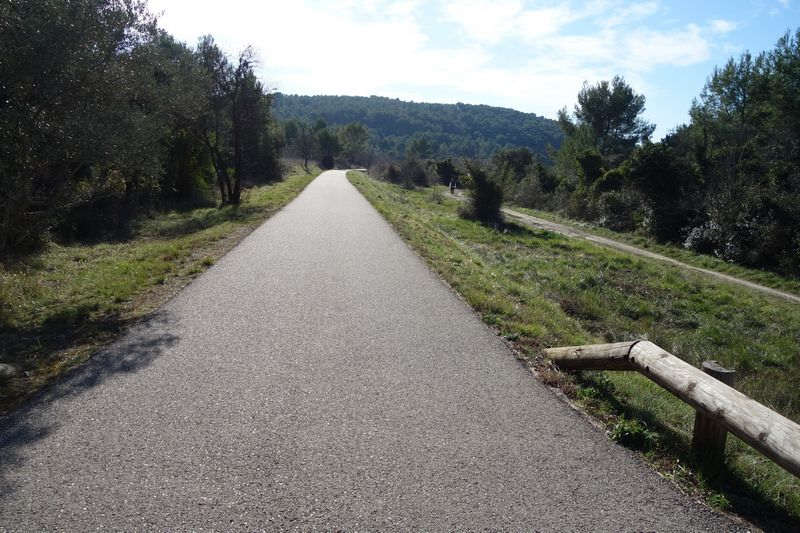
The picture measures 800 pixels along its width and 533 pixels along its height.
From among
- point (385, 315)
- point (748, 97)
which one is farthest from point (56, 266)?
point (748, 97)

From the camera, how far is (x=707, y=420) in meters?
3.66

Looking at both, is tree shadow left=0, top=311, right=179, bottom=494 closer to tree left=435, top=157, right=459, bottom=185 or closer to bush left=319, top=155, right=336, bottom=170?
tree left=435, top=157, right=459, bottom=185

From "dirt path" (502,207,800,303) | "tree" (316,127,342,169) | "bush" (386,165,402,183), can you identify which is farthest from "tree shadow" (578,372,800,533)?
"tree" (316,127,342,169)

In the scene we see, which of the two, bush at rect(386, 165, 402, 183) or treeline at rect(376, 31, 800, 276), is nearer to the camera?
treeline at rect(376, 31, 800, 276)

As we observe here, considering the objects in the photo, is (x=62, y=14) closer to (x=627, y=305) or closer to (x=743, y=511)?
(x=743, y=511)

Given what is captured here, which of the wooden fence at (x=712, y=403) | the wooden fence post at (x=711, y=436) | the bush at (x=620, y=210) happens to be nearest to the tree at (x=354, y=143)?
the bush at (x=620, y=210)

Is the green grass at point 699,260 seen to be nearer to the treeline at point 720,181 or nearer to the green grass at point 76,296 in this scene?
the treeline at point 720,181

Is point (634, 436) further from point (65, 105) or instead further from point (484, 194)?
point (484, 194)

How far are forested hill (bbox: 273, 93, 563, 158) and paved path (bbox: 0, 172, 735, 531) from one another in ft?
381

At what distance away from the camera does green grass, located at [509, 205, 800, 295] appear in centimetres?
1646

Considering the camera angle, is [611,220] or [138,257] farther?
[611,220]

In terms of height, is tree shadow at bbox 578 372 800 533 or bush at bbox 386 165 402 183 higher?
bush at bbox 386 165 402 183

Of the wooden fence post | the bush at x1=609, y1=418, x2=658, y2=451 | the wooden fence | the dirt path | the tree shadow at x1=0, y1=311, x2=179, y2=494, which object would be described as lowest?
the dirt path

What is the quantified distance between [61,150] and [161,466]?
526 centimetres
